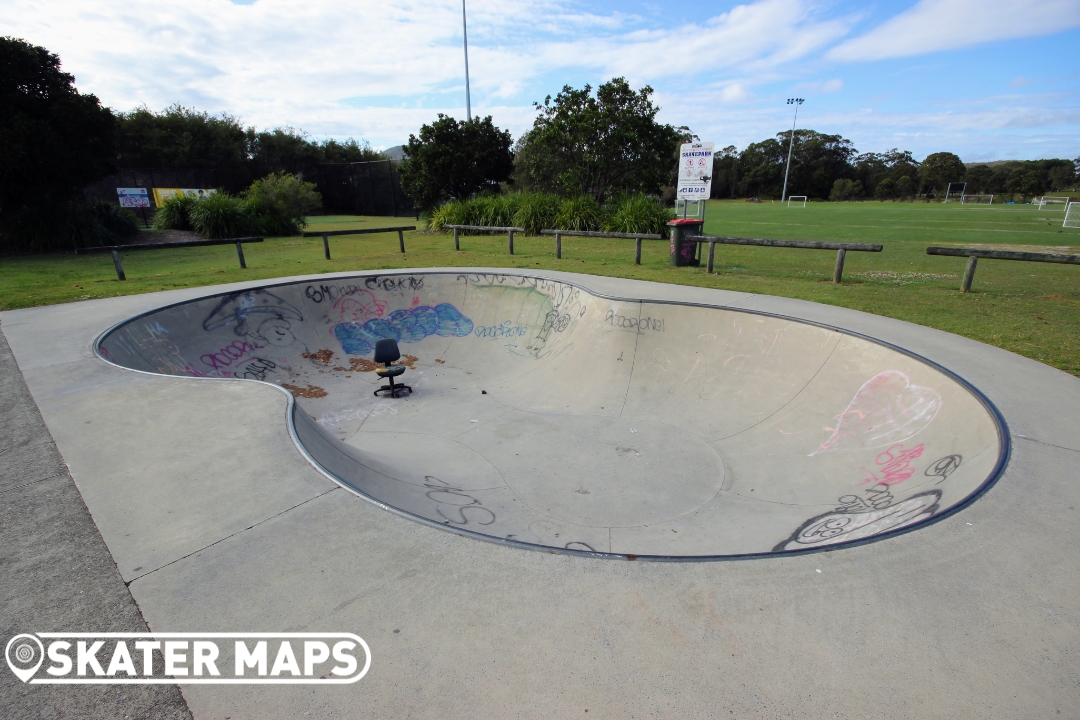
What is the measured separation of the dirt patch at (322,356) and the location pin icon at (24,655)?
646 centimetres

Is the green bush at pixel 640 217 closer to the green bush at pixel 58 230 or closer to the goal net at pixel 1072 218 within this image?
the green bush at pixel 58 230

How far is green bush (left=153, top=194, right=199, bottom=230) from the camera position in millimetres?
19438

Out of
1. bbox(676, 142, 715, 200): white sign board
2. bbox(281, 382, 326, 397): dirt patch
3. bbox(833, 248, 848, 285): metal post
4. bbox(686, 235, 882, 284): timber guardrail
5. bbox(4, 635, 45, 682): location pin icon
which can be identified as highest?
bbox(676, 142, 715, 200): white sign board

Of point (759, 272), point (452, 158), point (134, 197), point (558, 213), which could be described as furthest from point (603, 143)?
point (134, 197)

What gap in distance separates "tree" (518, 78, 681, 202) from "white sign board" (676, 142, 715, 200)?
783 centimetres

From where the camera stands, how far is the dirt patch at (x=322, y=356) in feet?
27.5

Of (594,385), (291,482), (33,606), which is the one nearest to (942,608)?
(291,482)

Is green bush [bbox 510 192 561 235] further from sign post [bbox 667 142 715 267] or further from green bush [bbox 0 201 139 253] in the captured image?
green bush [bbox 0 201 139 253]

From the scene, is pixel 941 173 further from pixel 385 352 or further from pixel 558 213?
pixel 385 352

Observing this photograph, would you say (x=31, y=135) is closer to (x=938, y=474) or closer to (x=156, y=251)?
(x=156, y=251)

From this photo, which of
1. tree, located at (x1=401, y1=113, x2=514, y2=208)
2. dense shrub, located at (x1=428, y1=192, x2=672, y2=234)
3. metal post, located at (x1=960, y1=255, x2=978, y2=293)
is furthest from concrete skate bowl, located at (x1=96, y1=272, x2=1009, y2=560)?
tree, located at (x1=401, y1=113, x2=514, y2=208)

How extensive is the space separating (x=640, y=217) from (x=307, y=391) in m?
12.1

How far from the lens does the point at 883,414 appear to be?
509 centimetres

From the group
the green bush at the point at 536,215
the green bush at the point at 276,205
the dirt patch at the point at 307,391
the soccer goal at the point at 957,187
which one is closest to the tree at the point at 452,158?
the green bush at the point at 276,205
